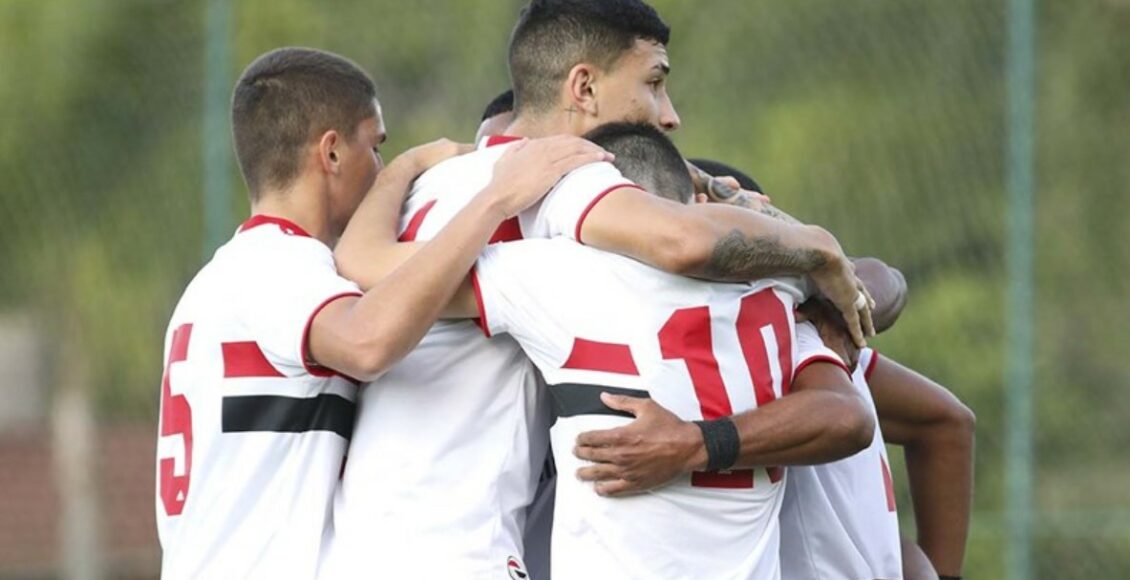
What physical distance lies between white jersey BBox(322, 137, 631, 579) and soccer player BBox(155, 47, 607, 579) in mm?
87

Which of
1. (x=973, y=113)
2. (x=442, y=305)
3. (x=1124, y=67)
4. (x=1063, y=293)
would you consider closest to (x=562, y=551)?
(x=442, y=305)

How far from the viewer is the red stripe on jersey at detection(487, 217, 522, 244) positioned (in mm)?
4535

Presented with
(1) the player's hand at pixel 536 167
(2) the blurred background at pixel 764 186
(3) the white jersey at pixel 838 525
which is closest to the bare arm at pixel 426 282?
(1) the player's hand at pixel 536 167

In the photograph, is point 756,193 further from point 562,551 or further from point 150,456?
point 150,456

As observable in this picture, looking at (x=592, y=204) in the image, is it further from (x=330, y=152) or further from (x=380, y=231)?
(x=330, y=152)

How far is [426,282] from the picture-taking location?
426cm

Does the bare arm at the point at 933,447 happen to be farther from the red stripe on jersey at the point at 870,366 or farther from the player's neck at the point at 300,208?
the player's neck at the point at 300,208

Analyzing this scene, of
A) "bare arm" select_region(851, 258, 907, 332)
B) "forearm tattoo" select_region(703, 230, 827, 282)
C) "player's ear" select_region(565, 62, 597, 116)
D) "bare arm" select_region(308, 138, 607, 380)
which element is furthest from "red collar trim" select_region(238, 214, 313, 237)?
"bare arm" select_region(851, 258, 907, 332)

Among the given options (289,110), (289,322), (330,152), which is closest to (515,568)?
(289,322)

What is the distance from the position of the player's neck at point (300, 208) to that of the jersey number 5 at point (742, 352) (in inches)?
37.9

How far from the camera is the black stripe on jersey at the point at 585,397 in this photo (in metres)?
4.32

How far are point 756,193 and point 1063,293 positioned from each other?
231 inches

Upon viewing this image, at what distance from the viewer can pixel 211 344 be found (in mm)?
4625

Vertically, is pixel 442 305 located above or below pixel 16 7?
below
